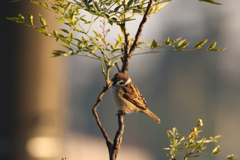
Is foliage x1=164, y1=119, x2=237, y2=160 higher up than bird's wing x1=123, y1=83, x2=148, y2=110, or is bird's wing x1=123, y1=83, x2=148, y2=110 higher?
bird's wing x1=123, y1=83, x2=148, y2=110

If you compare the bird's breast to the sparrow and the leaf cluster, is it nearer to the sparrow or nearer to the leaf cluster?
the sparrow

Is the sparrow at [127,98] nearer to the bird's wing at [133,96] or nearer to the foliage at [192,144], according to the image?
the bird's wing at [133,96]

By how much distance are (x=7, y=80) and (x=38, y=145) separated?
76 centimetres

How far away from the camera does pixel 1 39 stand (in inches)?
73.5

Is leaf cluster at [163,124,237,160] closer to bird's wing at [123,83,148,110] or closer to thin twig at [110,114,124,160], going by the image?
thin twig at [110,114,124,160]

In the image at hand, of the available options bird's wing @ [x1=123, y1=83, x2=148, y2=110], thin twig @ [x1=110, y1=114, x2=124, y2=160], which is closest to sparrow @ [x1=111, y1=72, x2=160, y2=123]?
bird's wing @ [x1=123, y1=83, x2=148, y2=110]

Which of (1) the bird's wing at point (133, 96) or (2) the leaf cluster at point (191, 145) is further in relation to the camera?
(1) the bird's wing at point (133, 96)

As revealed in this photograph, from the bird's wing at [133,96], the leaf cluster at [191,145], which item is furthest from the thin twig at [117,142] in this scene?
the bird's wing at [133,96]

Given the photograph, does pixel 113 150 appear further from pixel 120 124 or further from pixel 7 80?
pixel 7 80

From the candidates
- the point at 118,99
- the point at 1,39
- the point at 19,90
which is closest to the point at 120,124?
the point at 118,99

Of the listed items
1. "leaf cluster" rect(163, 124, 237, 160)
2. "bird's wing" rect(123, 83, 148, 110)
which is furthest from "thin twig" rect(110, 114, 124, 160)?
"bird's wing" rect(123, 83, 148, 110)

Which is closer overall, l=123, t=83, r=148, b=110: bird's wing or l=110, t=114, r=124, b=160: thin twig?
l=110, t=114, r=124, b=160: thin twig

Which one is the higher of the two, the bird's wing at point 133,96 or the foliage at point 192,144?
the bird's wing at point 133,96

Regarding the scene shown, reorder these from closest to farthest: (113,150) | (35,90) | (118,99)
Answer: (113,150), (118,99), (35,90)
